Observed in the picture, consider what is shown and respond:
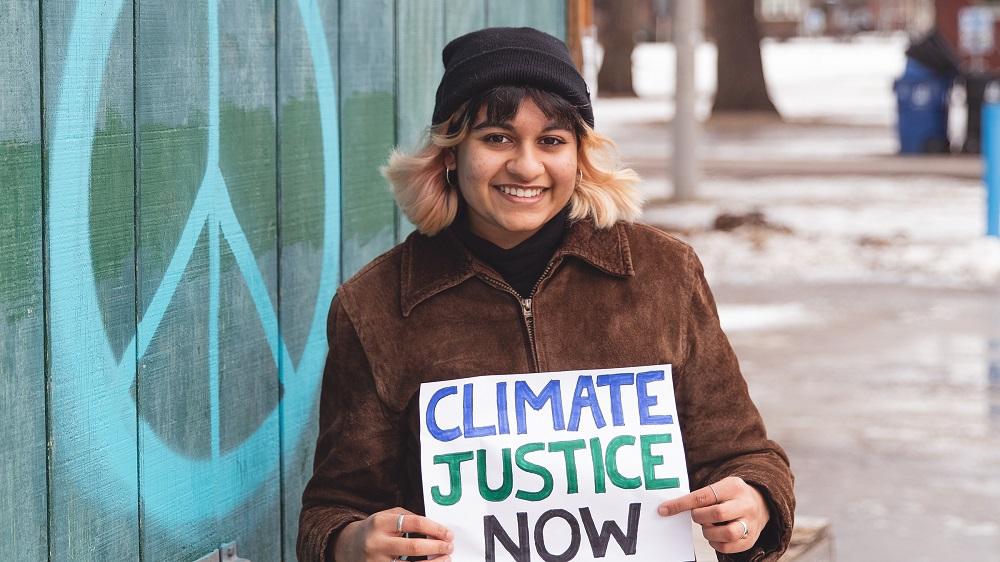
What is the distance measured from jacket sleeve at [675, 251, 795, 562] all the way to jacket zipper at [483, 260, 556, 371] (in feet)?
0.85

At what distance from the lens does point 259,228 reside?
3.36m

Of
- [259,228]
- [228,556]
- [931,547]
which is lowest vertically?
[931,547]

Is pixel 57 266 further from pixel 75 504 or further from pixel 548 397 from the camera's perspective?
pixel 548 397

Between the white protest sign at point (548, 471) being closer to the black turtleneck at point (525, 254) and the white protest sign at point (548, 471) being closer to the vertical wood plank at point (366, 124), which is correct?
the black turtleneck at point (525, 254)

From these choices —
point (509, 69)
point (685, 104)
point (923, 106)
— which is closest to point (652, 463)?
point (509, 69)

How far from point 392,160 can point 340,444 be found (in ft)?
1.66

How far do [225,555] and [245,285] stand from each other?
540 millimetres

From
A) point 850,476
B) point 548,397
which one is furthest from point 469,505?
point 850,476

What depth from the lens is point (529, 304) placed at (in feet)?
9.28

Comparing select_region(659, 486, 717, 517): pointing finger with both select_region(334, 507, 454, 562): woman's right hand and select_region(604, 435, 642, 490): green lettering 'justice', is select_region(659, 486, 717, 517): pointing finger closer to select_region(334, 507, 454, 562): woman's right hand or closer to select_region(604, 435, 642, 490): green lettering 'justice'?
select_region(604, 435, 642, 490): green lettering 'justice'

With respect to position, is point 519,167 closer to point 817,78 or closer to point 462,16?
point 462,16

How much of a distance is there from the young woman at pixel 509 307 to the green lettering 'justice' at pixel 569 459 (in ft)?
0.49

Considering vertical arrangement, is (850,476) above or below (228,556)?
below

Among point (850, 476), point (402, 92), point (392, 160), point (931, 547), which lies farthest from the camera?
point (850, 476)
